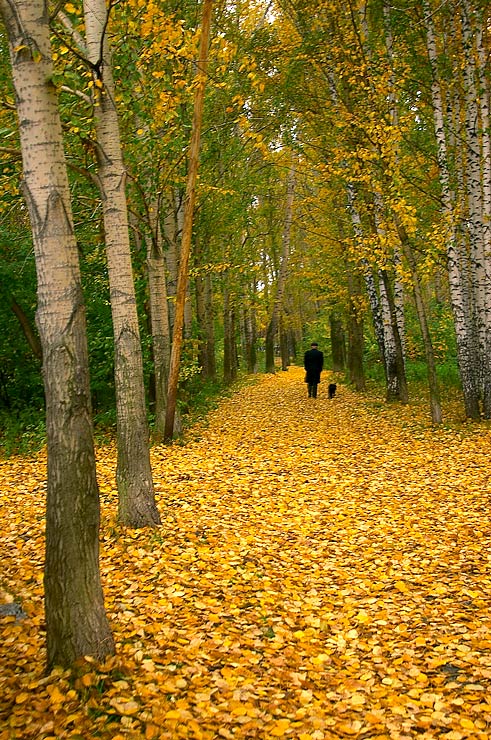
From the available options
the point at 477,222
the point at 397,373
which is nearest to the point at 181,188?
the point at 477,222

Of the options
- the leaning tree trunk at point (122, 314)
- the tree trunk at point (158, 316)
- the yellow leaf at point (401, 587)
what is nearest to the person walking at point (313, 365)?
the tree trunk at point (158, 316)

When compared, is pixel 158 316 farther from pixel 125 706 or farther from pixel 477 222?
pixel 125 706

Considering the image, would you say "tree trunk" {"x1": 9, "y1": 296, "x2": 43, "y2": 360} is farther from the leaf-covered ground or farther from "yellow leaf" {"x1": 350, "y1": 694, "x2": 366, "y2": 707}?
"yellow leaf" {"x1": 350, "y1": 694, "x2": 366, "y2": 707}

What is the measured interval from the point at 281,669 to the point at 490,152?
11238 millimetres

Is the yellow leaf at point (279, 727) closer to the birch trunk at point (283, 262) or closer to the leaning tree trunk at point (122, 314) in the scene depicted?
the leaning tree trunk at point (122, 314)

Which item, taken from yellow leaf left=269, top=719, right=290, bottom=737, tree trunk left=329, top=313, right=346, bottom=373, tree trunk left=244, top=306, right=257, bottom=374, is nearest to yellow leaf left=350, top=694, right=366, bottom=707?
yellow leaf left=269, top=719, right=290, bottom=737

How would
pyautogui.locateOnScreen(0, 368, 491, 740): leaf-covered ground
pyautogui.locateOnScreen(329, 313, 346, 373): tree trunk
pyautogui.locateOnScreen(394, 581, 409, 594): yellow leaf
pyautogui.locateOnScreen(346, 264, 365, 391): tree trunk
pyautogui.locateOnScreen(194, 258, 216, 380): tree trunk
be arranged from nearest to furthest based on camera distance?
pyautogui.locateOnScreen(0, 368, 491, 740): leaf-covered ground, pyautogui.locateOnScreen(394, 581, 409, 594): yellow leaf, pyautogui.locateOnScreen(346, 264, 365, 391): tree trunk, pyautogui.locateOnScreen(194, 258, 216, 380): tree trunk, pyautogui.locateOnScreen(329, 313, 346, 373): tree trunk

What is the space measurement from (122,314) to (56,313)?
2.99 meters

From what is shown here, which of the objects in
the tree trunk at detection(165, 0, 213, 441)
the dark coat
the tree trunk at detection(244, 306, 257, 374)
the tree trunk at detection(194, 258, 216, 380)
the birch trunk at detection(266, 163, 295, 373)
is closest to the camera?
the tree trunk at detection(165, 0, 213, 441)

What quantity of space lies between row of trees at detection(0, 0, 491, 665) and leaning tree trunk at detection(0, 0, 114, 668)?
0.03ft

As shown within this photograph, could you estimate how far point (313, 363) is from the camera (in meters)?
17.3

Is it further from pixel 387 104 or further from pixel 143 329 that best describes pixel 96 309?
pixel 387 104

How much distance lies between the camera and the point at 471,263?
12.8m

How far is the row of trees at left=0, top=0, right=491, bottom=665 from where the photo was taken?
3475 mm
